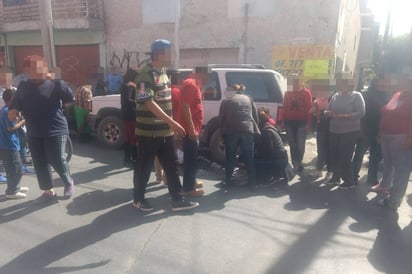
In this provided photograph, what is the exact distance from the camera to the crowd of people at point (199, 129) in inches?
164

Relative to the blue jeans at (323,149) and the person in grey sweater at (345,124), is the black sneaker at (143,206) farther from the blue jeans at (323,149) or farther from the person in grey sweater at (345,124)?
the blue jeans at (323,149)

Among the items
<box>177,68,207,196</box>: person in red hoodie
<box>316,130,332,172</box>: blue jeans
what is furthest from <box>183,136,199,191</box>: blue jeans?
<box>316,130,332,172</box>: blue jeans

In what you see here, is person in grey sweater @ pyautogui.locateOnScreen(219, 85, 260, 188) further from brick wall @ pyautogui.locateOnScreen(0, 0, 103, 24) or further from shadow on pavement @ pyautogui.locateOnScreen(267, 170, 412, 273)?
brick wall @ pyautogui.locateOnScreen(0, 0, 103, 24)

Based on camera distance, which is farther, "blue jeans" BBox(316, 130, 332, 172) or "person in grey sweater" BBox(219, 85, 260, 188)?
"blue jeans" BBox(316, 130, 332, 172)

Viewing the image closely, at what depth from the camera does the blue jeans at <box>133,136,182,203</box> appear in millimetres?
4160

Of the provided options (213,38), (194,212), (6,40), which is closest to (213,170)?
(194,212)

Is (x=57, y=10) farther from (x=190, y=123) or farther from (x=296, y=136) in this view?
(x=190, y=123)

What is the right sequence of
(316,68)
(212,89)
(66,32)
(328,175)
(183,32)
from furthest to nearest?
1. (66,32)
2. (183,32)
3. (316,68)
4. (212,89)
5. (328,175)

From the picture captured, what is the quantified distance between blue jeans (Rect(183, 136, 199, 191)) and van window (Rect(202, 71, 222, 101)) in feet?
7.69

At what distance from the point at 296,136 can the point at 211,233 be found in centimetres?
300

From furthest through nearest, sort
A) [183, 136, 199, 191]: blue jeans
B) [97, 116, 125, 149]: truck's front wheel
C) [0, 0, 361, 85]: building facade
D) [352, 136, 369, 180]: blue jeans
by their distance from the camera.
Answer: [0, 0, 361, 85]: building facade → [97, 116, 125, 149]: truck's front wheel → [352, 136, 369, 180]: blue jeans → [183, 136, 199, 191]: blue jeans

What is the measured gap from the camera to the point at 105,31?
44.0 feet

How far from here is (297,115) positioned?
6168 millimetres

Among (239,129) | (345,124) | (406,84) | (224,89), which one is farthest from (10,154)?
(406,84)
